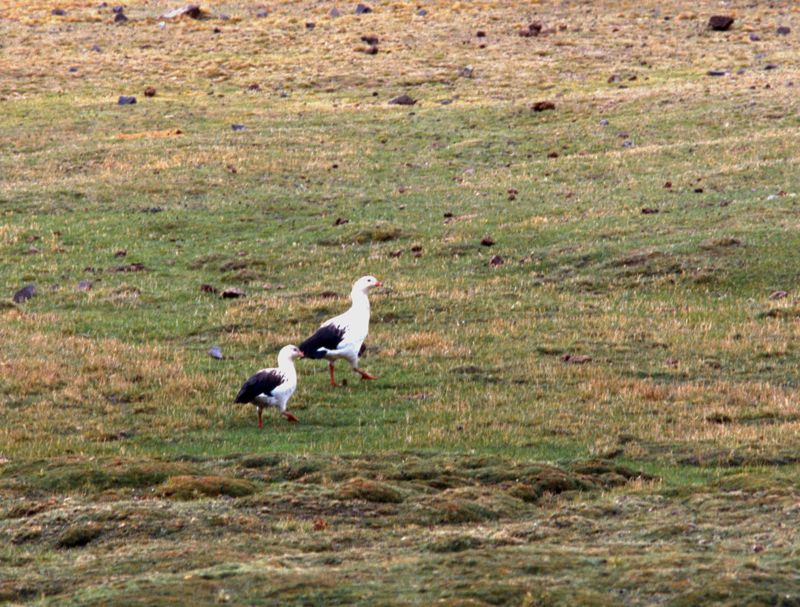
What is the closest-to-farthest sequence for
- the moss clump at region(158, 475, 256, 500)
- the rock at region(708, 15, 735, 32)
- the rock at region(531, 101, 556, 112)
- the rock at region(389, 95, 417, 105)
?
the moss clump at region(158, 475, 256, 500) < the rock at region(531, 101, 556, 112) < the rock at region(389, 95, 417, 105) < the rock at region(708, 15, 735, 32)

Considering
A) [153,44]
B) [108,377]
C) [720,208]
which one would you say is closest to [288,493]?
[108,377]

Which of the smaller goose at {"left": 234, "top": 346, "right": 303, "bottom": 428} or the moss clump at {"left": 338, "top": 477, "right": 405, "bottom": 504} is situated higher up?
the moss clump at {"left": 338, "top": 477, "right": 405, "bottom": 504}

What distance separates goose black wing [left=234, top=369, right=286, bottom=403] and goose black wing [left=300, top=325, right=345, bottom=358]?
2000 millimetres

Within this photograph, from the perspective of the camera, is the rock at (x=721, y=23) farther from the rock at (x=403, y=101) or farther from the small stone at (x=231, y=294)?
the small stone at (x=231, y=294)

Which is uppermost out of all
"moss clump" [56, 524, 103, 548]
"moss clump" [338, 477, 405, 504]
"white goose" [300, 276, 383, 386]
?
"moss clump" [56, 524, 103, 548]

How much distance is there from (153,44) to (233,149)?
29371 millimetres

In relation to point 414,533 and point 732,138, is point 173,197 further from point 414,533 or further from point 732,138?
point 414,533

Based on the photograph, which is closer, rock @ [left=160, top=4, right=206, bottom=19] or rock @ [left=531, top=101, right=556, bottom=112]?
rock @ [left=531, top=101, right=556, bottom=112]

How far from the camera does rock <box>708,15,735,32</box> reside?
67188 mm

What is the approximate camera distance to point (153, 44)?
69.2 meters

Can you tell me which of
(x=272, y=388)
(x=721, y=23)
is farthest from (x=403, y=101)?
(x=272, y=388)

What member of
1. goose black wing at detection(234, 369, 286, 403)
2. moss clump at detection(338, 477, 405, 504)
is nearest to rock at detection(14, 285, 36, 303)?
goose black wing at detection(234, 369, 286, 403)

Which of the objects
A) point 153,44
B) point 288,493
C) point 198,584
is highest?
point 198,584

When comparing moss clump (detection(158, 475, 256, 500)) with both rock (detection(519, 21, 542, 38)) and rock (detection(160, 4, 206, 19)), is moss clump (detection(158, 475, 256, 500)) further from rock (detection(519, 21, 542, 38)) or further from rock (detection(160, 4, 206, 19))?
rock (detection(160, 4, 206, 19))
